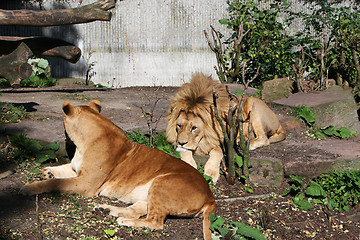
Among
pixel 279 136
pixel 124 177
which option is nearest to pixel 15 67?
pixel 124 177

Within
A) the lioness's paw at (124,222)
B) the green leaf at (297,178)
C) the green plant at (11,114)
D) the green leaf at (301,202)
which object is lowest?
the green leaf at (301,202)

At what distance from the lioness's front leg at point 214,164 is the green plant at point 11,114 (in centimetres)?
255

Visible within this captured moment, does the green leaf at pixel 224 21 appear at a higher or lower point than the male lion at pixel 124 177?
higher

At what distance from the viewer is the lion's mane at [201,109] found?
5.46 meters

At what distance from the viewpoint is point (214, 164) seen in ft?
17.5

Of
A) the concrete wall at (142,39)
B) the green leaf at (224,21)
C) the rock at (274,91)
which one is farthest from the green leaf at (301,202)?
the green leaf at (224,21)

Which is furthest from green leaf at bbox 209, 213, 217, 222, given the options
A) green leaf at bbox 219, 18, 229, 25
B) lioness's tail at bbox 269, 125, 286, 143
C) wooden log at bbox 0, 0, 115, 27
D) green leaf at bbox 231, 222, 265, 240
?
green leaf at bbox 219, 18, 229, 25

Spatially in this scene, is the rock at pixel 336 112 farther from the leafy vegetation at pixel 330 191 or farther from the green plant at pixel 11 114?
the green plant at pixel 11 114

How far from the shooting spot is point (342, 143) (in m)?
6.46

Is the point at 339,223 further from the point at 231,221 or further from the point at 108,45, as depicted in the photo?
the point at 108,45

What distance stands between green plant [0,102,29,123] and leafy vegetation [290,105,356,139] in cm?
449

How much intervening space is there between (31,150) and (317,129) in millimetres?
4709

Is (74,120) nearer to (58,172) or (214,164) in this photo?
(58,172)

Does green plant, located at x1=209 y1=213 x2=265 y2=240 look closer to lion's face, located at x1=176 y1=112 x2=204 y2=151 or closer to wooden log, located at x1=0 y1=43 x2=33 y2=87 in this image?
lion's face, located at x1=176 y1=112 x2=204 y2=151
